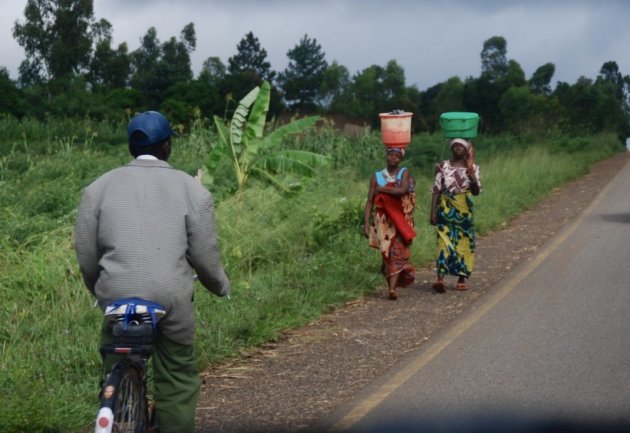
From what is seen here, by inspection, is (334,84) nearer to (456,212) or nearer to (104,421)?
(456,212)

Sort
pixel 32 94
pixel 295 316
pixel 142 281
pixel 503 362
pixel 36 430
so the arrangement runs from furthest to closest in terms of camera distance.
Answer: pixel 32 94 < pixel 295 316 < pixel 503 362 < pixel 36 430 < pixel 142 281

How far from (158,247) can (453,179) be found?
7464 mm

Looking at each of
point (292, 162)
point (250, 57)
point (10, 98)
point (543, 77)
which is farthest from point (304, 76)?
point (292, 162)

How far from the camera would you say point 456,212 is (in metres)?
12.5

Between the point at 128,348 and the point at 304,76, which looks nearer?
the point at 128,348

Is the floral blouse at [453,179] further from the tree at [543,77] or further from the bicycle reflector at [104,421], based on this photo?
the tree at [543,77]

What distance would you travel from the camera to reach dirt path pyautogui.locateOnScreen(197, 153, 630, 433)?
292 inches

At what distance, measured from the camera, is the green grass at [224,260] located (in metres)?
8.02

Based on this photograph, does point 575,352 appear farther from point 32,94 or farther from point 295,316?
point 32,94

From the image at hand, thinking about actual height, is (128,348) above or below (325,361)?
above

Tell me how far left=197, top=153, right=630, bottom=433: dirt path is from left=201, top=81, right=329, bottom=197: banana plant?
4300 millimetres

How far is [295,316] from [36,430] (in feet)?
14.3

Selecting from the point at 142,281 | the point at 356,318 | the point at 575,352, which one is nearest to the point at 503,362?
the point at 575,352

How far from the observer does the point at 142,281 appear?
525 centimetres
